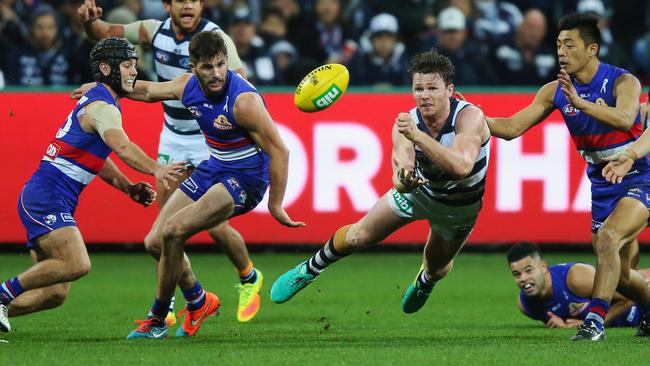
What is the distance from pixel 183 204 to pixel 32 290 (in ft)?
4.56

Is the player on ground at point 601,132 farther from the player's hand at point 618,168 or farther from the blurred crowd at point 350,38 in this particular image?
the blurred crowd at point 350,38

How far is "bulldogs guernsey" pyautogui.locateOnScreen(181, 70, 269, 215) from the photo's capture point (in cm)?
937

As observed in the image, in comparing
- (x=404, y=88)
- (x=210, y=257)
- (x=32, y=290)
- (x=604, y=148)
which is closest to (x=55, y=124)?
(x=210, y=257)

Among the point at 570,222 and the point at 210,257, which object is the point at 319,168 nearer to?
the point at 210,257

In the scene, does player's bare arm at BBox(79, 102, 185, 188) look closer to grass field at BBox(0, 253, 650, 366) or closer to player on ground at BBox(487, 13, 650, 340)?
grass field at BBox(0, 253, 650, 366)

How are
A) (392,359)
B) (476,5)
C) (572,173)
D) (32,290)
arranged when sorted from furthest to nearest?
(476,5) < (572,173) < (32,290) < (392,359)

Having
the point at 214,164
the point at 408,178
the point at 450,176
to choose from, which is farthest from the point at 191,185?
the point at 408,178

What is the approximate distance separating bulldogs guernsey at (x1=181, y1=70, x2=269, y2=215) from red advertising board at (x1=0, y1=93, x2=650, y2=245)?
210 inches

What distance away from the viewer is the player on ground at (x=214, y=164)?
919cm

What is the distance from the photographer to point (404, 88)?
50.6ft

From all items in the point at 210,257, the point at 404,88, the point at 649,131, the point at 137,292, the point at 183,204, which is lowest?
the point at 210,257

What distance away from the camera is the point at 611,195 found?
9430mm

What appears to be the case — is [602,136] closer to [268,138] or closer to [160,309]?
[268,138]

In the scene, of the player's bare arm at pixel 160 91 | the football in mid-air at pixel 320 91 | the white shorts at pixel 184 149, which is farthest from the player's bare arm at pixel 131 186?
the football in mid-air at pixel 320 91
